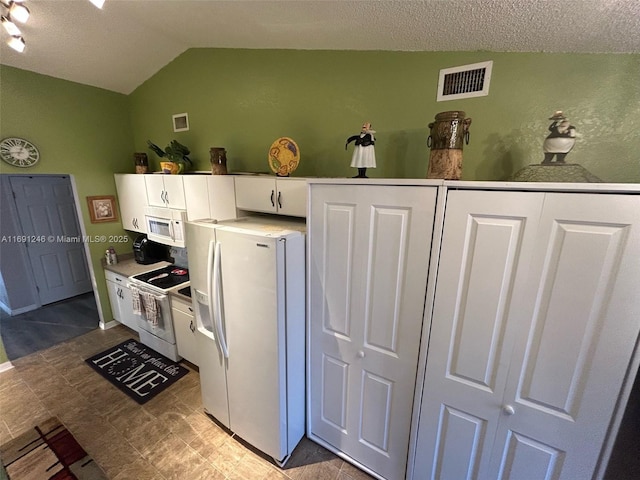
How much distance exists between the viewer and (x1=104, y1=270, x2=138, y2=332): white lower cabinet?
10.3 ft

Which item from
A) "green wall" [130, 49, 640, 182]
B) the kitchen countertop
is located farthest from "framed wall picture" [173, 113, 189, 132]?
the kitchen countertop

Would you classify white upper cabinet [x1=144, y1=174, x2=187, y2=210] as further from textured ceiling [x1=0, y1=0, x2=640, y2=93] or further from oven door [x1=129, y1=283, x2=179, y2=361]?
textured ceiling [x1=0, y1=0, x2=640, y2=93]

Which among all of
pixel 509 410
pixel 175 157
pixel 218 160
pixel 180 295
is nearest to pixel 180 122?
pixel 175 157

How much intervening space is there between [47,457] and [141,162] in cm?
287

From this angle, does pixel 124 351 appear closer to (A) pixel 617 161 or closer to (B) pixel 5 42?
(B) pixel 5 42

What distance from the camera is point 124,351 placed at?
118 inches

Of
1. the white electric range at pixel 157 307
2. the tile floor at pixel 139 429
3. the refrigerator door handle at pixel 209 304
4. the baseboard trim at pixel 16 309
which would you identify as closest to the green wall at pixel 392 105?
the refrigerator door handle at pixel 209 304

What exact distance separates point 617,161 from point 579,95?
387mm

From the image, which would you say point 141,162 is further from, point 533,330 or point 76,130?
point 533,330

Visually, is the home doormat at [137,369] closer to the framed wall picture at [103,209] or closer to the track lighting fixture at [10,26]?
the framed wall picture at [103,209]

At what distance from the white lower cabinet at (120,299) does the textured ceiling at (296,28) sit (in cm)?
236

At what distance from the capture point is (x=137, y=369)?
272cm

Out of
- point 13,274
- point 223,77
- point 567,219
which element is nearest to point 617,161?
point 567,219

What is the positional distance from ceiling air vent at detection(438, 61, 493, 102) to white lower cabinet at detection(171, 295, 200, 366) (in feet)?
9.06
